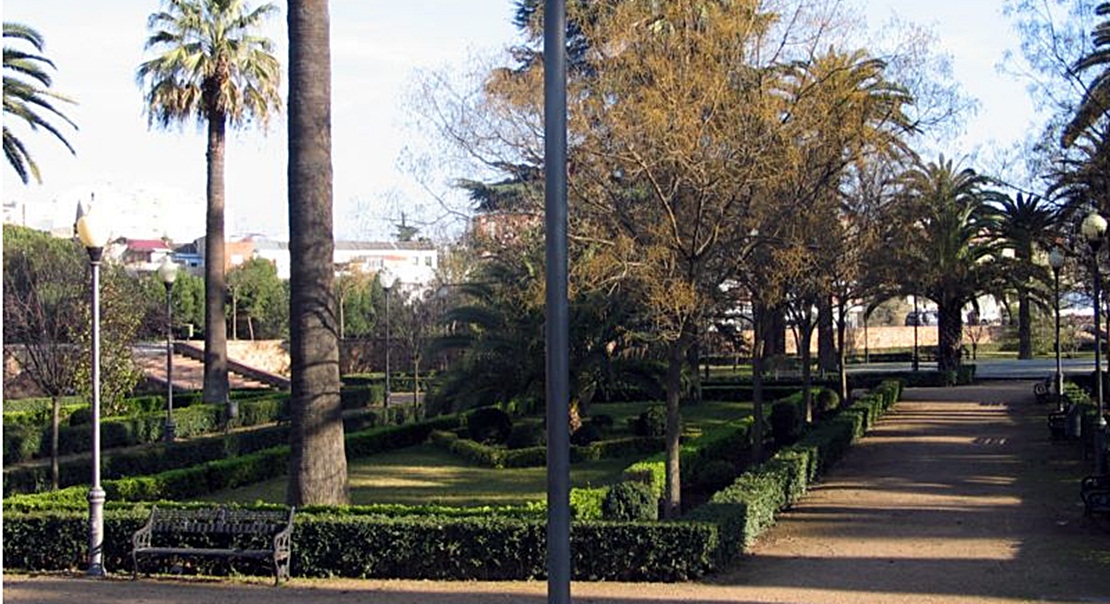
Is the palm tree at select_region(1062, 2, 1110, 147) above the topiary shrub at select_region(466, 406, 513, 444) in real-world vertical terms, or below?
above

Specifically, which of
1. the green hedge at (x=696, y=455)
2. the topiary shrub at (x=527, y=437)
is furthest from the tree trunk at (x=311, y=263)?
the topiary shrub at (x=527, y=437)

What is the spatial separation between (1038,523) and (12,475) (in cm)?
1660

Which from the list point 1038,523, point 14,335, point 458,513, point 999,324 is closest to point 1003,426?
point 1038,523

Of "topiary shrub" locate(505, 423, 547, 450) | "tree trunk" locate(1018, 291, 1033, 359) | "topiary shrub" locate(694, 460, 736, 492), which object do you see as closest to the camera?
"topiary shrub" locate(694, 460, 736, 492)

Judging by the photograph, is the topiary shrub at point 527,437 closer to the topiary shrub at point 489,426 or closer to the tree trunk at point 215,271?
the topiary shrub at point 489,426

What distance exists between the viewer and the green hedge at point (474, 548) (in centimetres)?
1238

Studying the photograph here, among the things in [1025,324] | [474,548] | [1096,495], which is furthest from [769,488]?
[1025,324]

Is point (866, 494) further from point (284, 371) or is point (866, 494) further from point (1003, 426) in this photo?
point (284, 371)

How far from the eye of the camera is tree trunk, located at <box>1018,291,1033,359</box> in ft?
163

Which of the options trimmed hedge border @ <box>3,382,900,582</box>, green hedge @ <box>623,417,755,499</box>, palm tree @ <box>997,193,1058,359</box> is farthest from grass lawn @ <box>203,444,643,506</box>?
palm tree @ <box>997,193,1058,359</box>

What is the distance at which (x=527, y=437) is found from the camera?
86.2 feet

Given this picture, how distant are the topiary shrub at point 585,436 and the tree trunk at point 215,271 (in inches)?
526

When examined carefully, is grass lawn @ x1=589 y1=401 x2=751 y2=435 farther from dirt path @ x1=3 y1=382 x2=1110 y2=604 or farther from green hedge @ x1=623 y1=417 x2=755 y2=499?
dirt path @ x1=3 y1=382 x2=1110 y2=604

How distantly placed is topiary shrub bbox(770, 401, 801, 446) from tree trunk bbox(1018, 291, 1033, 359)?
22.9 metres
